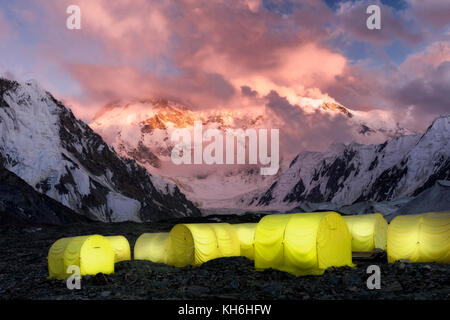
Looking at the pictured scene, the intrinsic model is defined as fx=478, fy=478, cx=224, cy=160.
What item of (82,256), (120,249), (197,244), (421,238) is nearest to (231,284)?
(82,256)

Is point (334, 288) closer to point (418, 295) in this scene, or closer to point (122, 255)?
point (418, 295)

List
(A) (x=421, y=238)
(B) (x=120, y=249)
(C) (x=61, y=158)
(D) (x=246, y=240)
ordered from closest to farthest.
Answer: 1. (A) (x=421, y=238)
2. (B) (x=120, y=249)
3. (D) (x=246, y=240)
4. (C) (x=61, y=158)

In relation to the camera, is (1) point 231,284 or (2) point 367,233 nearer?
(1) point 231,284

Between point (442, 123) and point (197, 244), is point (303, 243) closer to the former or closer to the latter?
point (197, 244)

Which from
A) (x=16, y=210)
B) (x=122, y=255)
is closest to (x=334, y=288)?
(x=122, y=255)

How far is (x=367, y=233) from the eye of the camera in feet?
103

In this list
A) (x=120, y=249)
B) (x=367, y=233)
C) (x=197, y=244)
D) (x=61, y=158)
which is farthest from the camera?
(x=61, y=158)

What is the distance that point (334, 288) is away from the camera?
1714 cm

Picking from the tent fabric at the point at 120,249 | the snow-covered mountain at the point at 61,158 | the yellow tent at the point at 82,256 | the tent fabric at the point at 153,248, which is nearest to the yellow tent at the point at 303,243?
the yellow tent at the point at 82,256

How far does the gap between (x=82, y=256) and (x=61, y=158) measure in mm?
98113

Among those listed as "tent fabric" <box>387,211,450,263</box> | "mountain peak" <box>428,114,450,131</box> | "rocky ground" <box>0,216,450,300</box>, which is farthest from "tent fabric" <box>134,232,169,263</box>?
"mountain peak" <box>428,114,450,131</box>

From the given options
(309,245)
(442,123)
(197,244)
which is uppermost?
(442,123)
